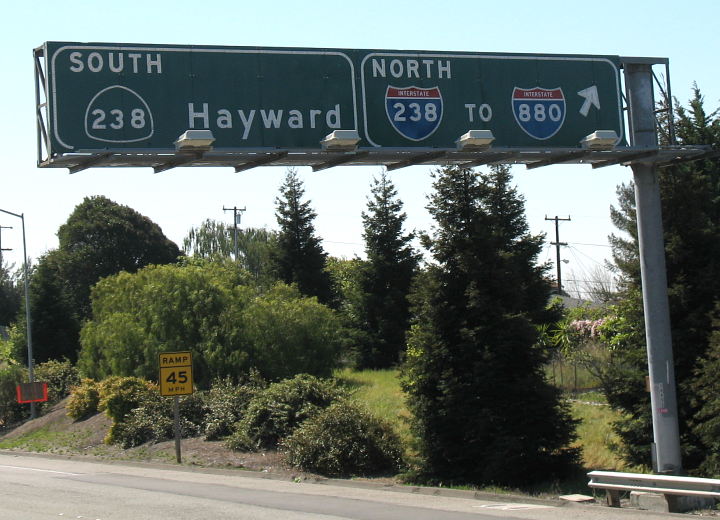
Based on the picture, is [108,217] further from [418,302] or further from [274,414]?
[418,302]

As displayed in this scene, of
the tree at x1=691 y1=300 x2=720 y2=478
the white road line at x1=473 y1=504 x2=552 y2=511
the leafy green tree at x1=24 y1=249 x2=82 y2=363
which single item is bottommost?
the white road line at x1=473 y1=504 x2=552 y2=511

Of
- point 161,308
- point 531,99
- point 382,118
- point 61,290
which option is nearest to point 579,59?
point 531,99

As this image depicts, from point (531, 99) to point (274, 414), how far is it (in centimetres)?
1251

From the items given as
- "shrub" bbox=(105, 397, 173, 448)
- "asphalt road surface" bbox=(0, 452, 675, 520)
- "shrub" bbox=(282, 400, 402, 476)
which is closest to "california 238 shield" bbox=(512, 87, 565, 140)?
"asphalt road surface" bbox=(0, 452, 675, 520)

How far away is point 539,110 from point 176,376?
14.1 m

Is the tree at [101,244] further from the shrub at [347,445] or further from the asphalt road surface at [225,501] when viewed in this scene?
the shrub at [347,445]

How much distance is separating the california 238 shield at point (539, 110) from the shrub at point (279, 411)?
37.0 ft

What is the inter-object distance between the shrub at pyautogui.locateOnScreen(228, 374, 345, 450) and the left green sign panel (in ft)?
37.3

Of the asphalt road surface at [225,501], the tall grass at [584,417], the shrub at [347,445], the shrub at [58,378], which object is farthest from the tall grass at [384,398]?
the shrub at [58,378]

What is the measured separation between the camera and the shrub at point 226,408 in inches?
1068

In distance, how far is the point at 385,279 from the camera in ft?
180

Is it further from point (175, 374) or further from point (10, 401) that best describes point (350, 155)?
point (10, 401)

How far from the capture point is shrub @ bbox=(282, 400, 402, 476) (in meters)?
21.0

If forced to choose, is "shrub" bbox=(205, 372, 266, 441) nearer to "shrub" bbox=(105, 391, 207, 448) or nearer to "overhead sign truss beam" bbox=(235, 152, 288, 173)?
"shrub" bbox=(105, 391, 207, 448)
